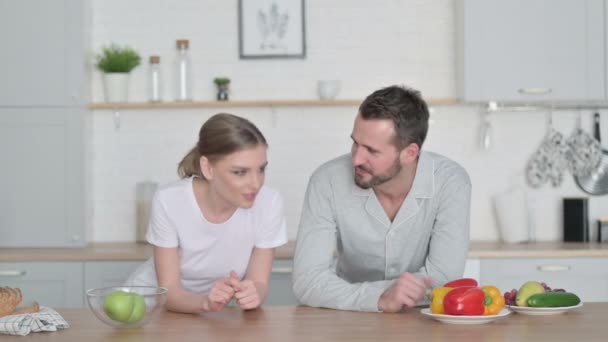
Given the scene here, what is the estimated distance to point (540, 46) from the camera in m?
4.71

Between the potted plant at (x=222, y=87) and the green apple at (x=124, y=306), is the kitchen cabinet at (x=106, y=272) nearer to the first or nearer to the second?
the potted plant at (x=222, y=87)

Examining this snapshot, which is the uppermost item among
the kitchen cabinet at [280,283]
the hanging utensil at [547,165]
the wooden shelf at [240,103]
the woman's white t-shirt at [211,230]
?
the wooden shelf at [240,103]

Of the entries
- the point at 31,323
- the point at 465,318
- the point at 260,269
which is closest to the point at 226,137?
the point at 260,269

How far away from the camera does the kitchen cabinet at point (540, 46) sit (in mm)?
4699

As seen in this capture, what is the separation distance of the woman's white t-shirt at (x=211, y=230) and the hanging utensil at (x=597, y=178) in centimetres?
248

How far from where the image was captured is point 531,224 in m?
4.98

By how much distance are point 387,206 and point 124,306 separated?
1.17 meters

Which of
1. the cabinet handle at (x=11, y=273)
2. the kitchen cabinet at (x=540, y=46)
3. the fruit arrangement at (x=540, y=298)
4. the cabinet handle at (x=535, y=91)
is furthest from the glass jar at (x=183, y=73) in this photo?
the fruit arrangement at (x=540, y=298)

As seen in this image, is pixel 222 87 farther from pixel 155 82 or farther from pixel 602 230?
pixel 602 230

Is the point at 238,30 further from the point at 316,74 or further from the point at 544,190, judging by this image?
the point at 544,190

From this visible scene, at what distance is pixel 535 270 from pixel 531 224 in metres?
0.53

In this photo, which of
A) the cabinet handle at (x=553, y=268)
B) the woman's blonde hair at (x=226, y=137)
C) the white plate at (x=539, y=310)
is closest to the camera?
the white plate at (x=539, y=310)

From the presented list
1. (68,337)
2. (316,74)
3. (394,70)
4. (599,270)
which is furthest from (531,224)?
(68,337)

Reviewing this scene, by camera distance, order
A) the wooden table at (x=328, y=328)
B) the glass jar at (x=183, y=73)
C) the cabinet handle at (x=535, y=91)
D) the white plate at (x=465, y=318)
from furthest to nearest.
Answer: the glass jar at (x=183, y=73) → the cabinet handle at (x=535, y=91) → the white plate at (x=465, y=318) → the wooden table at (x=328, y=328)
